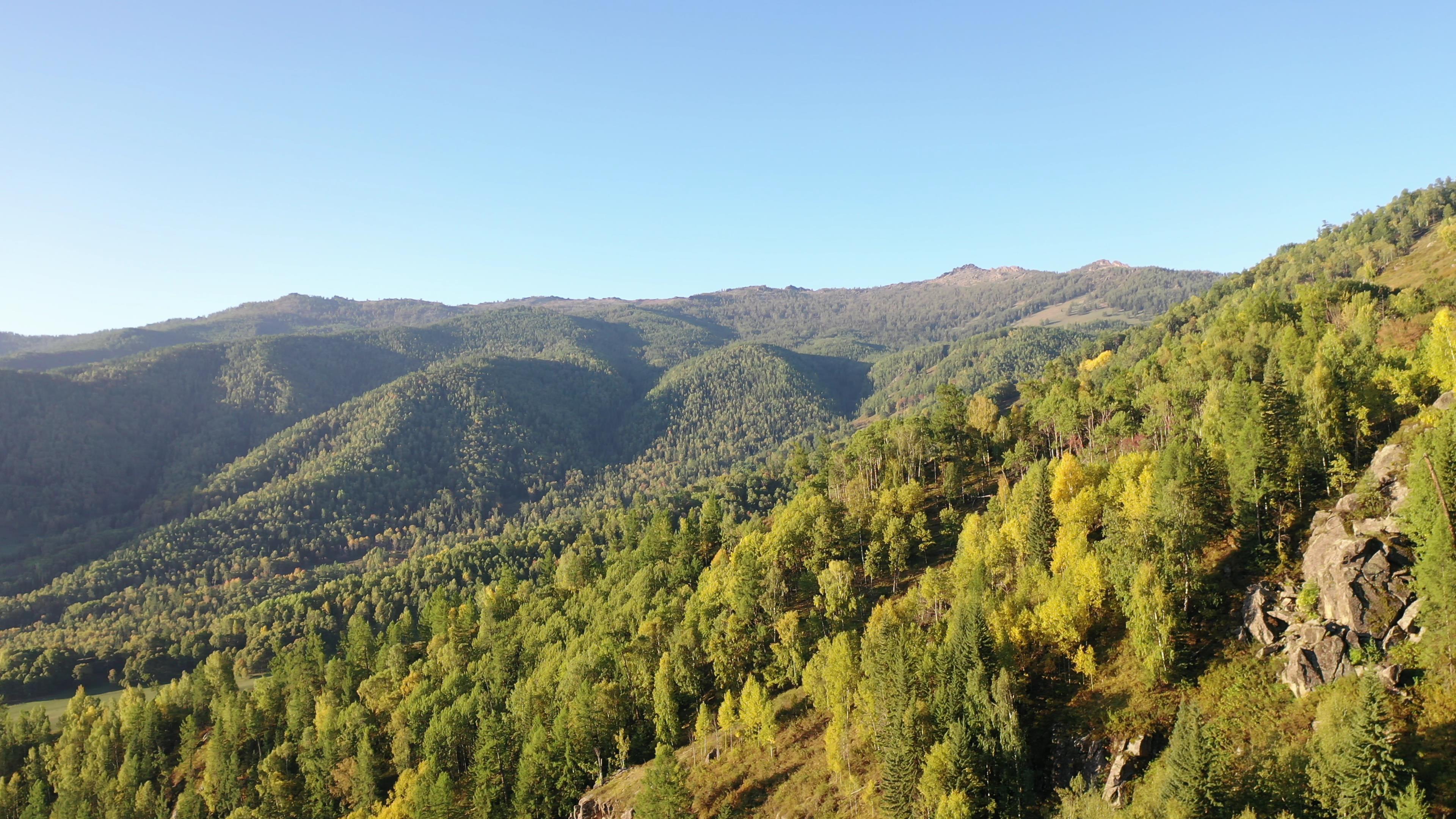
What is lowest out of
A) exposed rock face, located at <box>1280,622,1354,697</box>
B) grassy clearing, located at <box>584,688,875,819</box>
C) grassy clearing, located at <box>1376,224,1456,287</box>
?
grassy clearing, located at <box>584,688,875,819</box>

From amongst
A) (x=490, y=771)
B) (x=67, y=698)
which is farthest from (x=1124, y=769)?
(x=67, y=698)

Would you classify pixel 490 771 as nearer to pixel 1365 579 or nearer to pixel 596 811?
pixel 596 811

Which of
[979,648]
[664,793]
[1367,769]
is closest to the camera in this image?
[1367,769]

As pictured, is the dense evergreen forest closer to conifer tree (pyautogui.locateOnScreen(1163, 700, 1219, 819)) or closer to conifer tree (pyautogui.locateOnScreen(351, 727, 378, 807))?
conifer tree (pyautogui.locateOnScreen(1163, 700, 1219, 819))

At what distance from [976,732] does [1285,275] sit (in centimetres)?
21010

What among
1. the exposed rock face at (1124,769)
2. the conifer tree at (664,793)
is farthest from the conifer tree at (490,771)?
the exposed rock face at (1124,769)

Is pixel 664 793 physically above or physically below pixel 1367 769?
below

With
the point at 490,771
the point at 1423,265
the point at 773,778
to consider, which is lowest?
the point at 490,771

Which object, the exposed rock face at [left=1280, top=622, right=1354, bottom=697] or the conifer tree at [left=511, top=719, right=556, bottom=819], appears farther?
the conifer tree at [left=511, top=719, right=556, bottom=819]

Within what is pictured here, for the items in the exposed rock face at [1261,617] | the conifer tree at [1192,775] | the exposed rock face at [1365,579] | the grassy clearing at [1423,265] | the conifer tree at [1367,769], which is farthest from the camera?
the grassy clearing at [1423,265]

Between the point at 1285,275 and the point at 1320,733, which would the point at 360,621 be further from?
the point at 1285,275

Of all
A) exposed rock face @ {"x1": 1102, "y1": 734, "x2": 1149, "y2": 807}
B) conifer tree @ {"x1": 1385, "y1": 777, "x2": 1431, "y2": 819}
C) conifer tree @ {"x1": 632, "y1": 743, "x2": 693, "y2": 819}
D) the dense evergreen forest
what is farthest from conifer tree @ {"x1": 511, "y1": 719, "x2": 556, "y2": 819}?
conifer tree @ {"x1": 1385, "y1": 777, "x2": 1431, "y2": 819}

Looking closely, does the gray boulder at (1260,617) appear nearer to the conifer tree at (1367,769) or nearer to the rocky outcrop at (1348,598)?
the rocky outcrop at (1348,598)

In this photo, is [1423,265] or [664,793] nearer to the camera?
[664,793]
